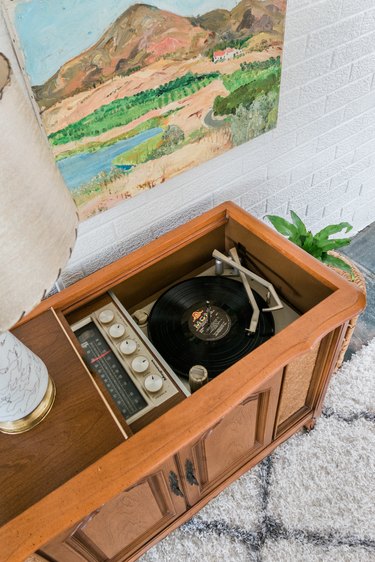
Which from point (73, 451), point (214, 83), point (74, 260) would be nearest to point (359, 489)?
point (73, 451)

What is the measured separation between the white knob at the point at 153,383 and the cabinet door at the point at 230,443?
0.43 ft

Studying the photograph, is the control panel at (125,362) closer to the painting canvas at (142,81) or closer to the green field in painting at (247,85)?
the painting canvas at (142,81)

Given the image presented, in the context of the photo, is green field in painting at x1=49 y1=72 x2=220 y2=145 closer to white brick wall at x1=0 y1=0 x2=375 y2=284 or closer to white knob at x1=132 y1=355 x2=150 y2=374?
white brick wall at x1=0 y1=0 x2=375 y2=284

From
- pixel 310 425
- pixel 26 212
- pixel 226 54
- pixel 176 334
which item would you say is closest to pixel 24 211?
pixel 26 212

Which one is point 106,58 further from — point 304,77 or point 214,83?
point 304,77

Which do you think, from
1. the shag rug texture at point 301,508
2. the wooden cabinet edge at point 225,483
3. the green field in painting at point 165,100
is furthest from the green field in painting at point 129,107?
the shag rug texture at point 301,508

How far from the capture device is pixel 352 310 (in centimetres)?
92

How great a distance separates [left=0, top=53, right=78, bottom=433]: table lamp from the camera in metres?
0.43

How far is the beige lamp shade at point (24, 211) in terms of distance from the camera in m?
0.43

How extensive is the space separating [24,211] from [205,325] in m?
0.65

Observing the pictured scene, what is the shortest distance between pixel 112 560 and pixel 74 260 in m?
0.74

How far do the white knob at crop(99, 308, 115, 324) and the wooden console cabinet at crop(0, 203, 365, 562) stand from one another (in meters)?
0.05

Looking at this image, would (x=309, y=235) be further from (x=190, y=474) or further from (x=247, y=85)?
(x=190, y=474)

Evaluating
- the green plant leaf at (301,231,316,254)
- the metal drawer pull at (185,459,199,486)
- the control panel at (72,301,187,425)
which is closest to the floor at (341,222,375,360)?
the green plant leaf at (301,231,316,254)
